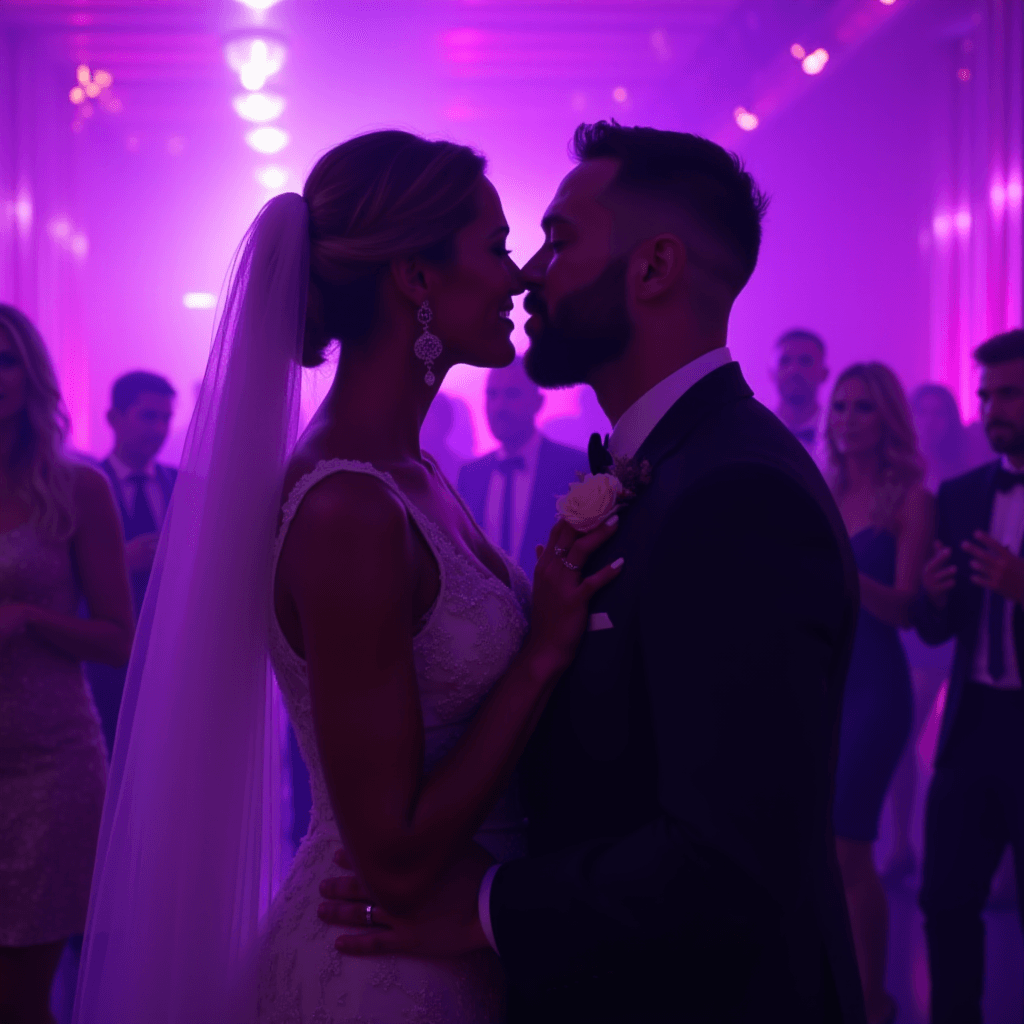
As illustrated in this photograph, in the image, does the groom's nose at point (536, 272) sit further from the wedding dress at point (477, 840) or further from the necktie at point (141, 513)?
the necktie at point (141, 513)

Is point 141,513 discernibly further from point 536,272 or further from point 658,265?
point 658,265

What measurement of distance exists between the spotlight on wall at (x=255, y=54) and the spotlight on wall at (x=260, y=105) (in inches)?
38.2

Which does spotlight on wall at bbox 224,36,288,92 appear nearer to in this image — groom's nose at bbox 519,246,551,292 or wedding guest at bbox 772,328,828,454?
wedding guest at bbox 772,328,828,454

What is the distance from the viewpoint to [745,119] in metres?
8.97

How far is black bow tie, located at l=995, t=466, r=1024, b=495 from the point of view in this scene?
10.6ft

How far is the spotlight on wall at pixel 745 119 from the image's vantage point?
29.3 feet

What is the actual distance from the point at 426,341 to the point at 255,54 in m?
6.73

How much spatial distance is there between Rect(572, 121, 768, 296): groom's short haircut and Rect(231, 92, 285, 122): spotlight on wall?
779cm

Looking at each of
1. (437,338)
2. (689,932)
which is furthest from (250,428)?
(689,932)

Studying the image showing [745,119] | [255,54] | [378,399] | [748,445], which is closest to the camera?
[748,445]

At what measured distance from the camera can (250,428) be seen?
1551 millimetres

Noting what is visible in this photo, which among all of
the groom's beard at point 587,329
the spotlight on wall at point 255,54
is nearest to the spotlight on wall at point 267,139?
the spotlight on wall at point 255,54

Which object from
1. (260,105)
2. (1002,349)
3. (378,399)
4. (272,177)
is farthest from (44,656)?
(272,177)

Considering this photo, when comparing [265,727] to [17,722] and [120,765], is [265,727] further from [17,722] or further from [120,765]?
[17,722]
